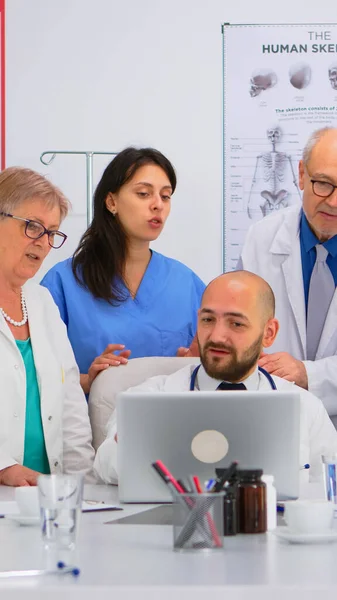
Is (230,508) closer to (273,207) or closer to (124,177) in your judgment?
(124,177)

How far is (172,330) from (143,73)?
54.9 inches

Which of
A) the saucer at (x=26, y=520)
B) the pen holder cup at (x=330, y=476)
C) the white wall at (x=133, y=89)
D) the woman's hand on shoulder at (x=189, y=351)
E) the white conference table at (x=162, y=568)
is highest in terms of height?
the white wall at (x=133, y=89)

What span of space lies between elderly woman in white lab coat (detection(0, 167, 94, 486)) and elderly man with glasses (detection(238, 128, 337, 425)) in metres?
0.66

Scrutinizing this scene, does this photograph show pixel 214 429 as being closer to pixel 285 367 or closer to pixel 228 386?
pixel 228 386

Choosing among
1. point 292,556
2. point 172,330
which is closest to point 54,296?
point 172,330

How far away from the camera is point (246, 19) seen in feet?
12.7

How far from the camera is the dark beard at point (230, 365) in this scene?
7.50 feet

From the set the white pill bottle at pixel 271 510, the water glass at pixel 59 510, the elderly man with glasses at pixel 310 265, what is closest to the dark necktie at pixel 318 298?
the elderly man with glasses at pixel 310 265

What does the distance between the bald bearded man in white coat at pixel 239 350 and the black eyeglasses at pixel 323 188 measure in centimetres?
55

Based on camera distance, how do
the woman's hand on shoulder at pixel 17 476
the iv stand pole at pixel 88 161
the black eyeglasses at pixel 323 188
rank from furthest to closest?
the iv stand pole at pixel 88 161, the black eyeglasses at pixel 323 188, the woman's hand on shoulder at pixel 17 476

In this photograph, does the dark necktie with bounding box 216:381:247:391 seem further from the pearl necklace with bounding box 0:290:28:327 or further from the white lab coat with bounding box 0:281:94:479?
the pearl necklace with bounding box 0:290:28:327

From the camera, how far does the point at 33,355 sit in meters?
2.44

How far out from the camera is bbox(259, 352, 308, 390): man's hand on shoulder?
257cm

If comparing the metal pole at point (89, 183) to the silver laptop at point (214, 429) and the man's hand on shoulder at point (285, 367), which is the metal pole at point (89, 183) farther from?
the silver laptop at point (214, 429)
